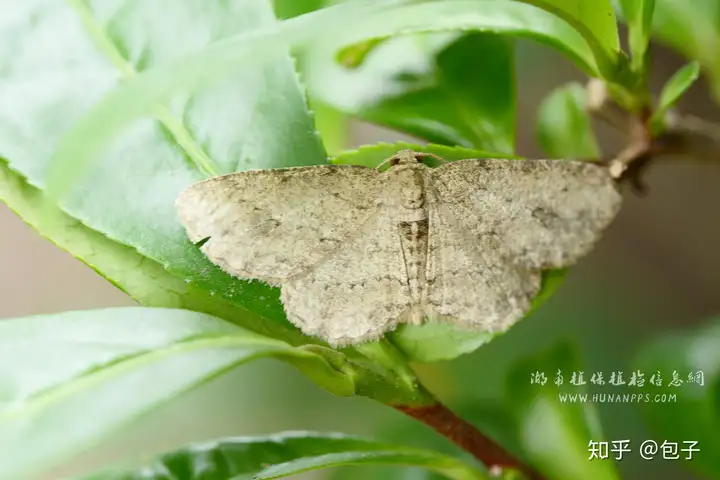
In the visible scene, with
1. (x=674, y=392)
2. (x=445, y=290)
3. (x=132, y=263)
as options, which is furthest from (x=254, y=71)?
(x=674, y=392)

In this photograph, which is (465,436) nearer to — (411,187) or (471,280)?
(471,280)

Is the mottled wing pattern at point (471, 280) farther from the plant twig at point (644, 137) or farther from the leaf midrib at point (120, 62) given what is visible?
the leaf midrib at point (120, 62)

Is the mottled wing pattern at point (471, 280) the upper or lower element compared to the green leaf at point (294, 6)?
lower

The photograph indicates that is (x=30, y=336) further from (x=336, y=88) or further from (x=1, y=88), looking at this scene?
(x=336, y=88)

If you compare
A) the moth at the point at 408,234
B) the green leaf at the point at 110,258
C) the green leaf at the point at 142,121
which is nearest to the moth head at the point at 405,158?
the moth at the point at 408,234

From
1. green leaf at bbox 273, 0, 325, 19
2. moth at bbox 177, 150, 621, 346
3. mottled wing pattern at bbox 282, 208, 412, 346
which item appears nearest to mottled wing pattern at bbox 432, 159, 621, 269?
moth at bbox 177, 150, 621, 346

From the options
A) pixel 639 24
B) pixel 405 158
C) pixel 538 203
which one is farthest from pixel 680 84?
pixel 405 158
